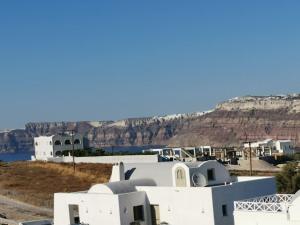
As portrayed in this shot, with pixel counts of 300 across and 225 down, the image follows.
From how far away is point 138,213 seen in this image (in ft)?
127

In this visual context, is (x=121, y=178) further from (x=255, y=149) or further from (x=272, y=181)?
(x=255, y=149)

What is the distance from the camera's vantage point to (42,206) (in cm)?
6369

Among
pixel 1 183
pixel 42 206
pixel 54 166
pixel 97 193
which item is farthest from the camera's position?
pixel 54 166

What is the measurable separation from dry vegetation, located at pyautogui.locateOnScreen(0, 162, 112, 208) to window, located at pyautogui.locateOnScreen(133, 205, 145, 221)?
26.6 meters

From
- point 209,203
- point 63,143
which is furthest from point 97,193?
point 63,143

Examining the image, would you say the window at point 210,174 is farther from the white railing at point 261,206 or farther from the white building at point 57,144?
the white building at point 57,144

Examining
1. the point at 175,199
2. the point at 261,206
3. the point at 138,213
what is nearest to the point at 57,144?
the point at 138,213

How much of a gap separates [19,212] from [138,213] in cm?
2390

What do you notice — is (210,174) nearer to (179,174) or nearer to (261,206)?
(179,174)

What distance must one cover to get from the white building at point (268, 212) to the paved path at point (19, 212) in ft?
81.7

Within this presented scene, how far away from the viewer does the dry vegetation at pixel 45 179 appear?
69.4 meters

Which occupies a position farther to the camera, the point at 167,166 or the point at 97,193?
the point at 167,166

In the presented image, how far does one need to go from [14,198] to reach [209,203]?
127ft

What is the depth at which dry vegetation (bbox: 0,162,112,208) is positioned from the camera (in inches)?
2731
